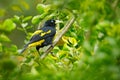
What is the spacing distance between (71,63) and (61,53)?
103mm

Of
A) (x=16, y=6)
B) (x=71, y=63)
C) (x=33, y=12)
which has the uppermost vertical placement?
(x=33, y=12)

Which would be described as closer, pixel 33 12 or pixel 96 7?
pixel 96 7

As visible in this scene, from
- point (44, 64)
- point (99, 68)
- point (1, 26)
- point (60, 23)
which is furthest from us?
point (60, 23)

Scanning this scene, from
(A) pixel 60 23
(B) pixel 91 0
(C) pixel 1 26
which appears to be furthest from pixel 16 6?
(A) pixel 60 23

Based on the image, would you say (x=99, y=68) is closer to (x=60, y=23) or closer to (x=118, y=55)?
(x=118, y=55)

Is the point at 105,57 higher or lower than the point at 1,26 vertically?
lower

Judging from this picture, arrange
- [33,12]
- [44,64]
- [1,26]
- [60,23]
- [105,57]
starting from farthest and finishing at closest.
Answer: [33,12], [60,23], [44,64], [1,26], [105,57]

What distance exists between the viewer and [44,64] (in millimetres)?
1992

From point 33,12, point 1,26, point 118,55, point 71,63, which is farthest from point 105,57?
point 33,12

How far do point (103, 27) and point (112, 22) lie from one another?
0.17 ft

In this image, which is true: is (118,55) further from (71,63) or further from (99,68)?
(71,63)

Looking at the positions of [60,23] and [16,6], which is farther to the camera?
[60,23]

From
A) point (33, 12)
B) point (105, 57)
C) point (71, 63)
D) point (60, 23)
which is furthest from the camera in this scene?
point (33, 12)

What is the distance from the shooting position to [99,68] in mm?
Answer: 1524
